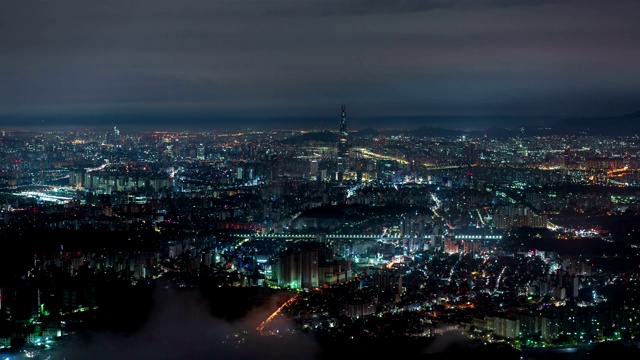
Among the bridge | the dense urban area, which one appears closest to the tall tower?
the dense urban area

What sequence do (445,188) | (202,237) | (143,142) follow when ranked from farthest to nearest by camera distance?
1. (143,142)
2. (445,188)
3. (202,237)

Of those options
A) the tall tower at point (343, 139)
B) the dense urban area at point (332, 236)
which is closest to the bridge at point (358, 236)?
the dense urban area at point (332, 236)

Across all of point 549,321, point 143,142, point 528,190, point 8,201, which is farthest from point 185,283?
point 143,142

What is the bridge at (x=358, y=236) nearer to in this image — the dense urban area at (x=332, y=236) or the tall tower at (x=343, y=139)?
the dense urban area at (x=332, y=236)

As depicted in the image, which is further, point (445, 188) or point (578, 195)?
point (445, 188)

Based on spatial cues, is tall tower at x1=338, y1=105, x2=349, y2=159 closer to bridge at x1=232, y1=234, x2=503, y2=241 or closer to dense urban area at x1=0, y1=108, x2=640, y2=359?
dense urban area at x1=0, y1=108, x2=640, y2=359

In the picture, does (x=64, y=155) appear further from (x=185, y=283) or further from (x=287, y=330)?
(x=287, y=330)

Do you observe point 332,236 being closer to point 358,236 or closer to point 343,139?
point 358,236
